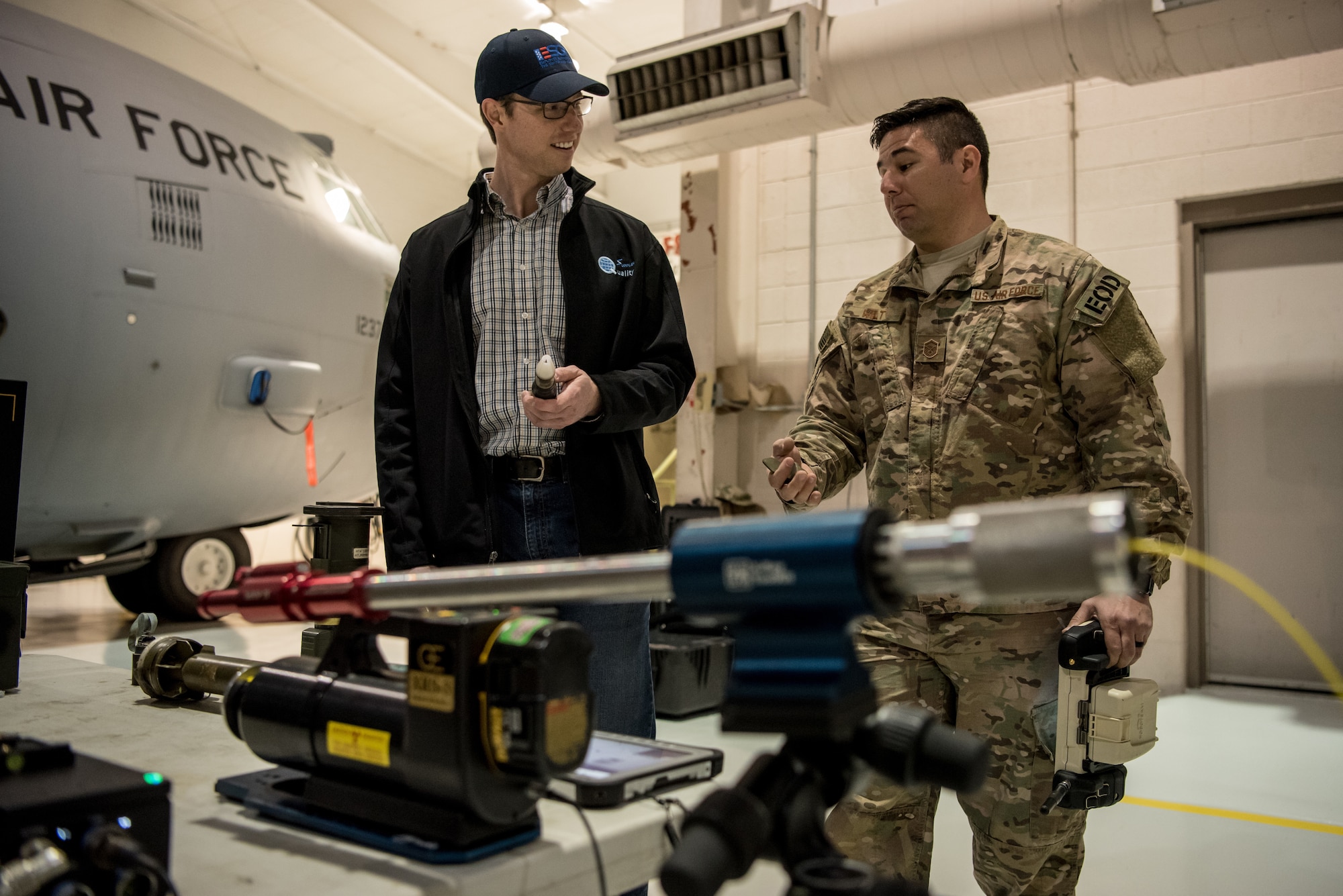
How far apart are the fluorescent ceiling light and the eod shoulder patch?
4724 mm

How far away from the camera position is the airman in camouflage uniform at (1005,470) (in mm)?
1877

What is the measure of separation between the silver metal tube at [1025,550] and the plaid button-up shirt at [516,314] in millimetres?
1242

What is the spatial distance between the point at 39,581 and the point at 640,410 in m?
4.16

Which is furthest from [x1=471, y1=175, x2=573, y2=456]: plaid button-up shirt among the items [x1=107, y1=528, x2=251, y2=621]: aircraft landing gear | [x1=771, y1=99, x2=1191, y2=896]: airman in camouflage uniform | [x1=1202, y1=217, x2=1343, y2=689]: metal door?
[x1=107, y1=528, x2=251, y2=621]: aircraft landing gear

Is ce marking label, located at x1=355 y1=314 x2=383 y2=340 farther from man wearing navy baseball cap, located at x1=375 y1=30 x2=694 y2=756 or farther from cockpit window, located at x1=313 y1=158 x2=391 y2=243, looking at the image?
man wearing navy baseball cap, located at x1=375 y1=30 x2=694 y2=756

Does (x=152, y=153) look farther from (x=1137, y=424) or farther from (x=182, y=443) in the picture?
(x=1137, y=424)

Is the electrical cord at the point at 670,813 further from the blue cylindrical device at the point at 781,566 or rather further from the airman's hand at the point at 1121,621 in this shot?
the airman's hand at the point at 1121,621

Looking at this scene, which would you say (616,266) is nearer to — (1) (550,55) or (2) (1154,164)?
(1) (550,55)

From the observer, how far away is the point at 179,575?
6.27 m

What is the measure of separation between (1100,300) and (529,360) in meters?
1.09

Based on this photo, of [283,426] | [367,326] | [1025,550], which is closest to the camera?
[1025,550]

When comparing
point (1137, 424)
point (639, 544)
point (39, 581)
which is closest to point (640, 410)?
point (639, 544)

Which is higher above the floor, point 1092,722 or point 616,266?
point 616,266

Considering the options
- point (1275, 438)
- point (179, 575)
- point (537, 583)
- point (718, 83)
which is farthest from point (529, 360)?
point (179, 575)
